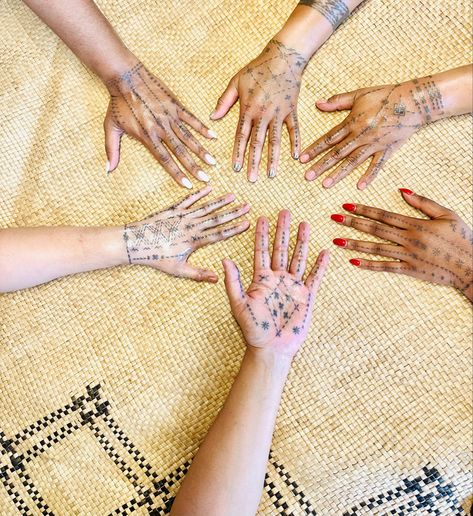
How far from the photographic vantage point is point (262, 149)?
3.70 feet

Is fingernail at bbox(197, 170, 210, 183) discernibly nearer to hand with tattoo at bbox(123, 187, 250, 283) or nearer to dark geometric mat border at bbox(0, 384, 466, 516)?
hand with tattoo at bbox(123, 187, 250, 283)

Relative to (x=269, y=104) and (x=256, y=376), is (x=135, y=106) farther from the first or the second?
(x=256, y=376)

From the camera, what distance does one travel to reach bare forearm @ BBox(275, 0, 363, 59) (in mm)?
1122

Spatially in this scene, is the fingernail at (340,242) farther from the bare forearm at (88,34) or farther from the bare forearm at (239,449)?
the bare forearm at (88,34)

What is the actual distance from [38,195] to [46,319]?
0.27m

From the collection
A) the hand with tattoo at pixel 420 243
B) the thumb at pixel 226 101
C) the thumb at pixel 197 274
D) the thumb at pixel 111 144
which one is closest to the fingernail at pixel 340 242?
the hand with tattoo at pixel 420 243

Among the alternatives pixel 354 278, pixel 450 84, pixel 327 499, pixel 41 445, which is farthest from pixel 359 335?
pixel 41 445

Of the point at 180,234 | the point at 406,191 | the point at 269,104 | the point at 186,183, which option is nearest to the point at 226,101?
the point at 269,104

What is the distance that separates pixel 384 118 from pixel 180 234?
47 centimetres

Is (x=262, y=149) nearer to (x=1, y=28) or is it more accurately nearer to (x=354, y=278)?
(x=354, y=278)

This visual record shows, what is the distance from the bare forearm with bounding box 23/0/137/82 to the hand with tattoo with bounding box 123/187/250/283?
1.08 feet

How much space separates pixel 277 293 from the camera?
1.04 metres

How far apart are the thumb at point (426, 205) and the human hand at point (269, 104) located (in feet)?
0.79

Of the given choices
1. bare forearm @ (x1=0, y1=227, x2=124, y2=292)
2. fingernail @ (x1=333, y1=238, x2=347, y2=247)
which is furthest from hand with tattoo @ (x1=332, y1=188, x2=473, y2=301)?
bare forearm @ (x1=0, y1=227, x2=124, y2=292)
